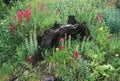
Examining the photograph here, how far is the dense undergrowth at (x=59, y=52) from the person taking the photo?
5.71 m

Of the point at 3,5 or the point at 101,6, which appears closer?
the point at 3,5

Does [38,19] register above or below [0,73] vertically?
above

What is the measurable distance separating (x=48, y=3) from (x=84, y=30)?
2.99 metres

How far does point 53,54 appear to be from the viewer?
20.0 feet

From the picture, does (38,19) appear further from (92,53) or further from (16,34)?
(92,53)

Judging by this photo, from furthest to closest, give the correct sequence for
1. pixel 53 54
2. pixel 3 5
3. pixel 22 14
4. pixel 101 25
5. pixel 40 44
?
1. pixel 3 5
2. pixel 101 25
3. pixel 22 14
4. pixel 40 44
5. pixel 53 54

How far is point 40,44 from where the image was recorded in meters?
6.52

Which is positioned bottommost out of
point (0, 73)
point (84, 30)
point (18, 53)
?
point (0, 73)

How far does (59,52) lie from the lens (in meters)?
5.97

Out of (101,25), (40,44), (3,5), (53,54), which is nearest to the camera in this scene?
(53,54)

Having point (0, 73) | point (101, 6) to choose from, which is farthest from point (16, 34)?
point (101, 6)

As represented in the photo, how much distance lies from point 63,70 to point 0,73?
5.02ft

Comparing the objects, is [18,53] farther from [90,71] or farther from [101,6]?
[101,6]

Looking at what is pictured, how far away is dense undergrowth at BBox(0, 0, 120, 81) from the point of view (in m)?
5.71
